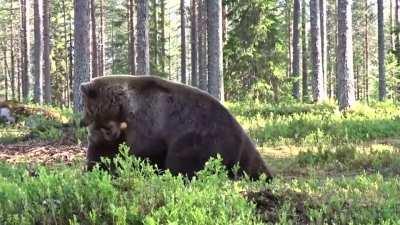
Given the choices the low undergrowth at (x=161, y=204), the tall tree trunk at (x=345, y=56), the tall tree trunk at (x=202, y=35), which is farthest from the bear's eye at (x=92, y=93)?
the tall tree trunk at (x=202, y=35)

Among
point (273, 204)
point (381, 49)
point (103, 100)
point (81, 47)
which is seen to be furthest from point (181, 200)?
point (381, 49)

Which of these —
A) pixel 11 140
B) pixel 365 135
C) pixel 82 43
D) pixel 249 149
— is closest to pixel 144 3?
pixel 82 43

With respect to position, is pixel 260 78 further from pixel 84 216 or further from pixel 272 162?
pixel 84 216

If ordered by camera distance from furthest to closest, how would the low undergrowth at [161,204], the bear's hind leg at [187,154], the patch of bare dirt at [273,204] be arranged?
the bear's hind leg at [187,154]
the patch of bare dirt at [273,204]
the low undergrowth at [161,204]

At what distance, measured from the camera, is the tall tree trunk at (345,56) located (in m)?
18.9

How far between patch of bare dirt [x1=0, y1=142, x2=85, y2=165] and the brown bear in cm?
344

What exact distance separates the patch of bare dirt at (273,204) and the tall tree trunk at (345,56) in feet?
43.8

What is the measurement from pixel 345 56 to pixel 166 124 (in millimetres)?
13018

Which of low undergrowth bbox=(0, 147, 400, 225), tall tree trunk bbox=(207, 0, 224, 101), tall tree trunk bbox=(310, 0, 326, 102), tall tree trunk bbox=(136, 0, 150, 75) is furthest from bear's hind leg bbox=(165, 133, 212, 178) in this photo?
tall tree trunk bbox=(310, 0, 326, 102)

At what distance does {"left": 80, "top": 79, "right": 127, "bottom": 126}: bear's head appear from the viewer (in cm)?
740

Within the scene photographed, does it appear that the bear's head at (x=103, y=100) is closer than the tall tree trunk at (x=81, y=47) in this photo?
Yes

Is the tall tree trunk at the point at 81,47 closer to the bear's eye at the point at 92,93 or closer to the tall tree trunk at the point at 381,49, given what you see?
the bear's eye at the point at 92,93

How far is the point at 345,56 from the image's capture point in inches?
749

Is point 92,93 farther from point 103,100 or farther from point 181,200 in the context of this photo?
point 181,200
